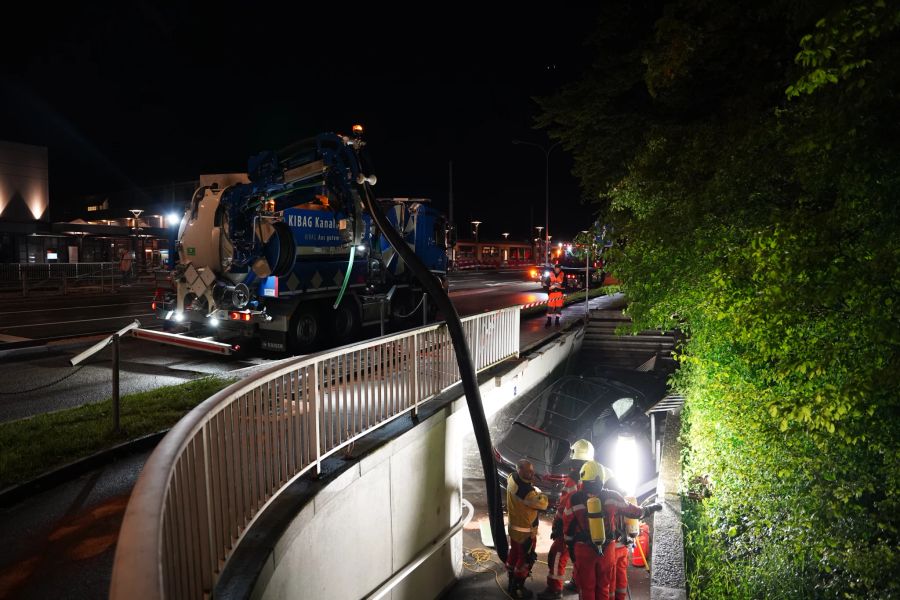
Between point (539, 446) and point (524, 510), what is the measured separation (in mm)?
2013

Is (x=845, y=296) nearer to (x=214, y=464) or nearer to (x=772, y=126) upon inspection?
(x=772, y=126)

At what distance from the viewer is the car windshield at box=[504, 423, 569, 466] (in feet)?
26.6

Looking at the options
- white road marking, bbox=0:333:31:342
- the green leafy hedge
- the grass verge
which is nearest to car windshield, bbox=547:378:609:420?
the green leafy hedge

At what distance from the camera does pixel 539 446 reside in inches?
323

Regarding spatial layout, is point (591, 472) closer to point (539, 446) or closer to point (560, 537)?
point (560, 537)

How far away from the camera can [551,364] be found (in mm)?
11953

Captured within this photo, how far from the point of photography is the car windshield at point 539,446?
26.6 ft

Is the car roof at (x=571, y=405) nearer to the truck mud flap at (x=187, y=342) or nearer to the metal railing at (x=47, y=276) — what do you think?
the truck mud flap at (x=187, y=342)

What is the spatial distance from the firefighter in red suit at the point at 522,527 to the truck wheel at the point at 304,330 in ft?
18.7

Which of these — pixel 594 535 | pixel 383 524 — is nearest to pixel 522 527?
pixel 594 535

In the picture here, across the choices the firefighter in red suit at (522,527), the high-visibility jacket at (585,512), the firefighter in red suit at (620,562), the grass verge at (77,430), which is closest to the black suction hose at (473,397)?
the firefighter in red suit at (522,527)

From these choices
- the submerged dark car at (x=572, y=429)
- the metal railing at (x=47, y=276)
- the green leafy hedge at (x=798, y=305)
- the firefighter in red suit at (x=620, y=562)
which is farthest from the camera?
the metal railing at (x=47, y=276)

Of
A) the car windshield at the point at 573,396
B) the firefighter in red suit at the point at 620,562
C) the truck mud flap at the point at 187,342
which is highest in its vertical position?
the truck mud flap at the point at 187,342

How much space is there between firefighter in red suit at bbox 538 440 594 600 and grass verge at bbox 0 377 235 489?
420 cm
